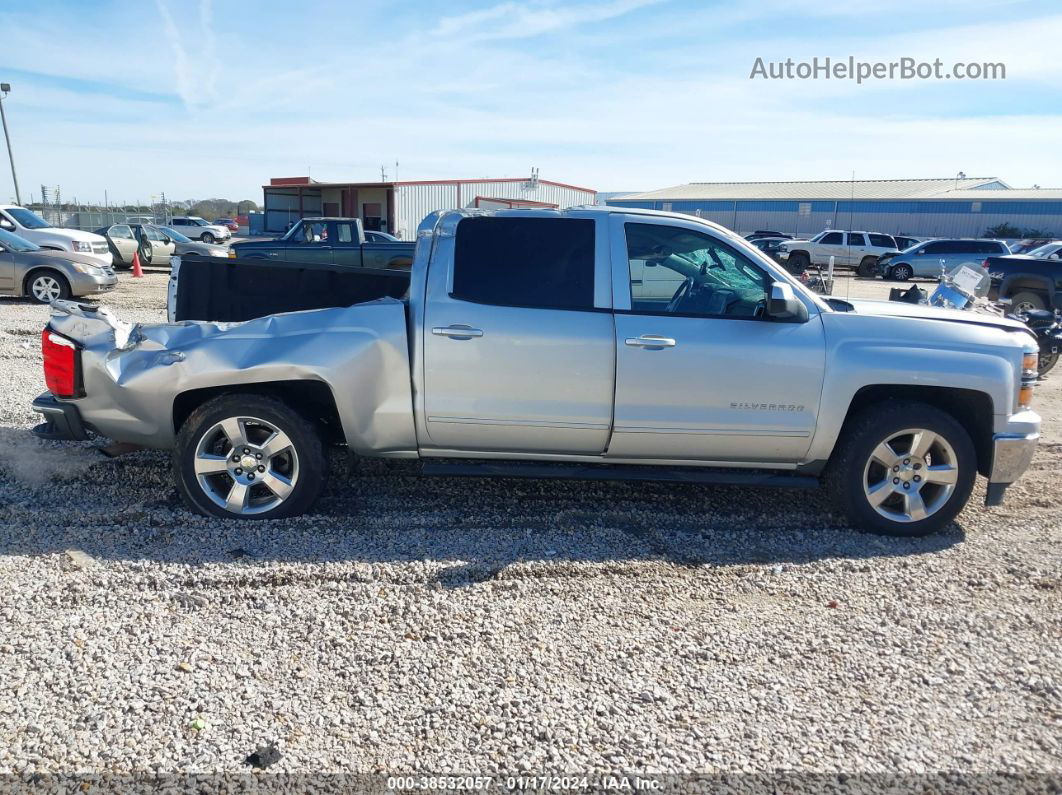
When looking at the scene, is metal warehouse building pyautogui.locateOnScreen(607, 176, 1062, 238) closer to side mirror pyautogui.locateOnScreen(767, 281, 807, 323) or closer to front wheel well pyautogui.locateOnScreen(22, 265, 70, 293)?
front wheel well pyautogui.locateOnScreen(22, 265, 70, 293)

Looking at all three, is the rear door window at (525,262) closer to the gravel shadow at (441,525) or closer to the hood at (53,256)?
the gravel shadow at (441,525)

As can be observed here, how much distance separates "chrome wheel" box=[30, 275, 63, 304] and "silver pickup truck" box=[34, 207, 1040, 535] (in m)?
11.1

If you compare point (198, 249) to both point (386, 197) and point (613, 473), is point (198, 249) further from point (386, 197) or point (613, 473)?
point (386, 197)

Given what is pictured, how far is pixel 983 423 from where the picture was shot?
4.95m

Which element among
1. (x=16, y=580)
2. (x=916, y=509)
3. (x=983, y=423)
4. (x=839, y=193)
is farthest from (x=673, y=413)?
(x=839, y=193)

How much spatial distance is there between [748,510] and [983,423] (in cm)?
146

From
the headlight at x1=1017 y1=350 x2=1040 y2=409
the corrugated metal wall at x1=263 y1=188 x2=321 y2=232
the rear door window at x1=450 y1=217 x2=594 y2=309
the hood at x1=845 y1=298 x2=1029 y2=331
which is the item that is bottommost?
the headlight at x1=1017 y1=350 x2=1040 y2=409

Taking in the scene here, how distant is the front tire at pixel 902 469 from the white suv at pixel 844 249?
2678cm

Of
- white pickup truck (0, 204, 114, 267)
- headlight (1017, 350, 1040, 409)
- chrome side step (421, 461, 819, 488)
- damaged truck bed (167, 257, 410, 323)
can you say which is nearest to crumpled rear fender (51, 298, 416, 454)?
chrome side step (421, 461, 819, 488)

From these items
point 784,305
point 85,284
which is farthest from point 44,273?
point 784,305

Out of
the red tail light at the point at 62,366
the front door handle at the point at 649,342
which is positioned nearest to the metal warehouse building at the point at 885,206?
the front door handle at the point at 649,342

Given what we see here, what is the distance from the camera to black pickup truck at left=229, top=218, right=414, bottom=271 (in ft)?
51.4

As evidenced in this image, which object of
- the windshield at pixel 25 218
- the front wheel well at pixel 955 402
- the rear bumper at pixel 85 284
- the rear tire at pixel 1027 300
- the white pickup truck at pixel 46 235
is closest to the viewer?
the front wheel well at pixel 955 402

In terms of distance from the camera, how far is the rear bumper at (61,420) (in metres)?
4.85
